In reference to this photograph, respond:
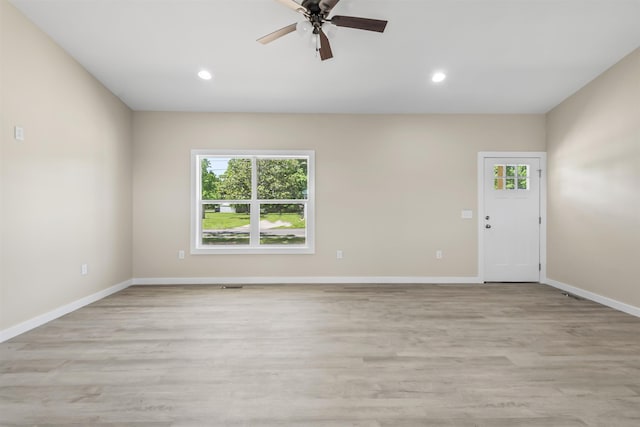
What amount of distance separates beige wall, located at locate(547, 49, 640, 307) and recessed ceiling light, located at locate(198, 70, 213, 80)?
192 inches

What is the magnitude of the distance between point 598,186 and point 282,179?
428cm

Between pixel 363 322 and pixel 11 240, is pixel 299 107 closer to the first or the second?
pixel 363 322

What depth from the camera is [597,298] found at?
3.96m

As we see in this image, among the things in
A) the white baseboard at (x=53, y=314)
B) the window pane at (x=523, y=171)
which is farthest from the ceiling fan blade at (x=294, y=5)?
the window pane at (x=523, y=171)

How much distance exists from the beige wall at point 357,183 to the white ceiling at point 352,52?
0.29 metres

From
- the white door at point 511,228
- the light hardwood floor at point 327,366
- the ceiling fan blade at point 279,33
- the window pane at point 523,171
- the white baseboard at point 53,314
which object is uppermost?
the ceiling fan blade at point 279,33

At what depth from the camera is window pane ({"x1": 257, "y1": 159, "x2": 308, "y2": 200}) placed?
5070 millimetres

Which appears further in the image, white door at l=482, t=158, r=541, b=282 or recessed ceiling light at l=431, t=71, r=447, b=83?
white door at l=482, t=158, r=541, b=282

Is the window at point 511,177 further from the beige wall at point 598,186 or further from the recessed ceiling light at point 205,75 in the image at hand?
the recessed ceiling light at point 205,75

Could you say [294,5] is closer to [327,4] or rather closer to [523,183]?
[327,4]

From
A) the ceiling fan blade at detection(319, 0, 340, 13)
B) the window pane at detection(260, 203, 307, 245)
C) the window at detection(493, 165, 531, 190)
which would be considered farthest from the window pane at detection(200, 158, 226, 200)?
the window at detection(493, 165, 531, 190)

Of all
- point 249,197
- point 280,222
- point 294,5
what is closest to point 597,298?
point 280,222

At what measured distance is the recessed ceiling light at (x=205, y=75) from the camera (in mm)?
3893

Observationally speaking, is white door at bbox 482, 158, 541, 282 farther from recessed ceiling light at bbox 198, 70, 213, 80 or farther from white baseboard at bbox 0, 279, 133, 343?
white baseboard at bbox 0, 279, 133, 343
